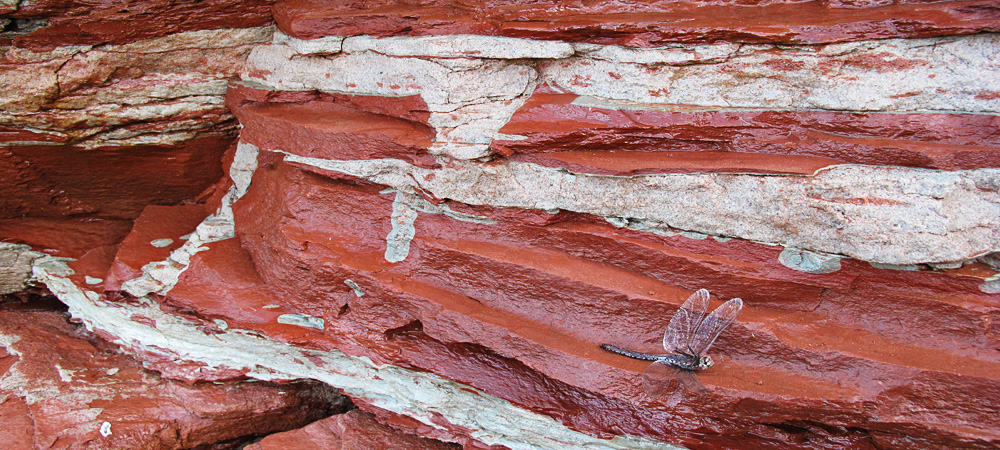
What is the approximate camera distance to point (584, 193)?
9.99 feet

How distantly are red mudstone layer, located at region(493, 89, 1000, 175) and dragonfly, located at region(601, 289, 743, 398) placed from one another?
0.66 m

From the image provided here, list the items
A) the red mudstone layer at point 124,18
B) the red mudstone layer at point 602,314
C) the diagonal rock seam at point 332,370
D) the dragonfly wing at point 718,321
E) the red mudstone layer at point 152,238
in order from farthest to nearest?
the red mudstone layer at point 152,238
the red mudstone layer at point 124,18
the diagonal rock seam at point 332,370
the dragonfly wing at point 718,321
the red mudstone layer at point 602,314

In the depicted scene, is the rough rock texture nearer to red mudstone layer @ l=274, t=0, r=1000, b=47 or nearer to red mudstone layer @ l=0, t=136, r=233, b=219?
red mudstone layer @ l=0, t=136, r=233, b=219

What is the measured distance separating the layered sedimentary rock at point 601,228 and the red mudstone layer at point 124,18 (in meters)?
0.24

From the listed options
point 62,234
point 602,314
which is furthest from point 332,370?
point 62,234

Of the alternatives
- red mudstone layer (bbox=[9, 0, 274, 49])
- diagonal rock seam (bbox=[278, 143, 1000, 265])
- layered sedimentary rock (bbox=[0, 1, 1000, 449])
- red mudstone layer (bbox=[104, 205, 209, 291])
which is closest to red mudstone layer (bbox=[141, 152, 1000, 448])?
layered sedimentary rock (bbox=[0, 1, 1000, 449])

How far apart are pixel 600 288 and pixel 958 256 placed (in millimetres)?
1509

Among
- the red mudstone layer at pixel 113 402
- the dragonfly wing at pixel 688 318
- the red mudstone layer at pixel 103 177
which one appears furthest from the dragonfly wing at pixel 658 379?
the red mudstone layer at pixel 103 177

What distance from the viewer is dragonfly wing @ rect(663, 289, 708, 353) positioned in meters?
2.87

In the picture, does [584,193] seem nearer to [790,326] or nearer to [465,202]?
[465,202]

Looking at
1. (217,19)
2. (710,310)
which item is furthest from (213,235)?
(710,310)

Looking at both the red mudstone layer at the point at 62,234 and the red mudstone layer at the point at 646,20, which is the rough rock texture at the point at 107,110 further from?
the red mudstone layer at the point at 646,20

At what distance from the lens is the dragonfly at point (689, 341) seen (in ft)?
9.32

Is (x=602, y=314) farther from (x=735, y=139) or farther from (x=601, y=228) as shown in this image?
(x=735, y=139)
